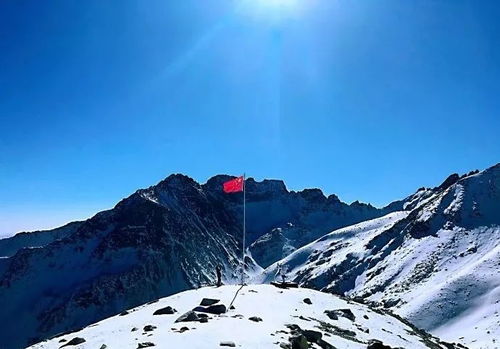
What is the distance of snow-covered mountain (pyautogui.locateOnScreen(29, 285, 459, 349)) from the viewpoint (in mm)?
27391

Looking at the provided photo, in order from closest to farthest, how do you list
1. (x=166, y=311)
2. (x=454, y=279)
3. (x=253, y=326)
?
(x=253, y=326)
(x=166, y=311)
(x=454, y=279)

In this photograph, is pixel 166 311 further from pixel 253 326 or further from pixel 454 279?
pixel 454 279

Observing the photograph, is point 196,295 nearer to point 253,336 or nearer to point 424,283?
point 253,336

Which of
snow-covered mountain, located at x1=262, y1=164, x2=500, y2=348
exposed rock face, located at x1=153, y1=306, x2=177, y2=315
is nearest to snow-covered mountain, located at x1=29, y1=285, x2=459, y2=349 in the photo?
exposed rock face, located at x1=153, y1=306, x2=177, y2=315

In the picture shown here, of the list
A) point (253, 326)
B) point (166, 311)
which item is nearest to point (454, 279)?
point (166, 311)

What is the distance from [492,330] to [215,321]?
82.8 meters

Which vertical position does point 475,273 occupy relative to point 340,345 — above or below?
below

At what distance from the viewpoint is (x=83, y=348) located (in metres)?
30.5

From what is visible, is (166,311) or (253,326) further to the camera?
(166,311)

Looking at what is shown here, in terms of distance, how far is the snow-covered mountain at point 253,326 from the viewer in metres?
27.4

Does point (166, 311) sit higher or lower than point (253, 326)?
higher

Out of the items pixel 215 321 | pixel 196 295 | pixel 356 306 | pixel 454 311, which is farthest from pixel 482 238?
pixel 215 321

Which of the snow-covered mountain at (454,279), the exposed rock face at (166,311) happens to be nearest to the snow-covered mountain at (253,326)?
the exposed rock face at (166,311)

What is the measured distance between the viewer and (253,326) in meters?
31.2
